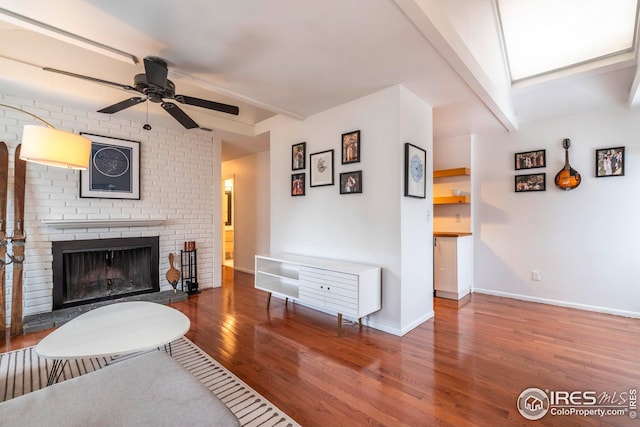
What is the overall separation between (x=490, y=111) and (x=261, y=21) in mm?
2755

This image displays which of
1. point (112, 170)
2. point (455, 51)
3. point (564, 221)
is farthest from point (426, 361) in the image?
point (112, 170)

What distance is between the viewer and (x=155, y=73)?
2123 millimetres

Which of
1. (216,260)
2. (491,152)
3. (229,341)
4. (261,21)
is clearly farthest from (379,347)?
(491,152)

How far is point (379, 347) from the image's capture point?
2.55 meters

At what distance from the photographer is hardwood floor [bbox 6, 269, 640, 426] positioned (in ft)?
5.64

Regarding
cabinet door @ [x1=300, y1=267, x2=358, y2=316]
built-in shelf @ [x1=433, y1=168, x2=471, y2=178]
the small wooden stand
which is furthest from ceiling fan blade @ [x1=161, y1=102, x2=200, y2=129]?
built-in shelf @ [x1=433, y1=168, x2=471, y2=178]

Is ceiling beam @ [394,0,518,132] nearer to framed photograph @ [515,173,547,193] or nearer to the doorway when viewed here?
framed photograph @ [515,173,547,193]

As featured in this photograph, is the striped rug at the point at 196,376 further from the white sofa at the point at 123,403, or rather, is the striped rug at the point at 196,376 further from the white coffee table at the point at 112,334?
the white sofa at the point at 123,403

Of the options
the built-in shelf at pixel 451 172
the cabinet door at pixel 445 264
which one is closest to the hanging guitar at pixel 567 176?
the built-in shelf at pixel 451 172

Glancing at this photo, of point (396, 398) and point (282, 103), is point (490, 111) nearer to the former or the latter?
point (282, 103)

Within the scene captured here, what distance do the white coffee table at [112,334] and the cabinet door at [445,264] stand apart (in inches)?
131

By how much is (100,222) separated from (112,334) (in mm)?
2159

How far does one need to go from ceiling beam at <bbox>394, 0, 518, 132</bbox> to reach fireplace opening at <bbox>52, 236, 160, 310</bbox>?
4.01 meters

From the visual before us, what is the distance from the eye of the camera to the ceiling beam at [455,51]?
1.77 m
